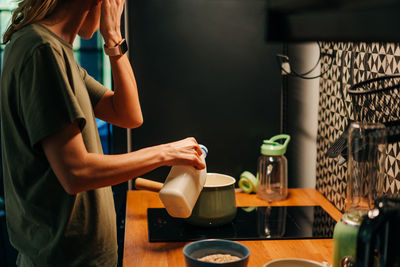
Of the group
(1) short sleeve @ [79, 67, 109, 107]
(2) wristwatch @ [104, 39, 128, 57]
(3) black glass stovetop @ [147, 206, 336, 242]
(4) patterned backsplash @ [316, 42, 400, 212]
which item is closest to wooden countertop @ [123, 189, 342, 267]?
(3) black glass stovetop @ [147, 206, 336, 242]

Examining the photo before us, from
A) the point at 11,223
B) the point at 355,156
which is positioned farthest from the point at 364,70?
the point at 11,223

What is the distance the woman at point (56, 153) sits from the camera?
0.98m

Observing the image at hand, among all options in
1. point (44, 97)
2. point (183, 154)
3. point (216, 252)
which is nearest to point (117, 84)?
point (183, 154)

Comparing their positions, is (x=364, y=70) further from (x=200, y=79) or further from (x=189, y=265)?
(x=189, y=265)

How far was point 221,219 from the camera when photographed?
59.0 inches

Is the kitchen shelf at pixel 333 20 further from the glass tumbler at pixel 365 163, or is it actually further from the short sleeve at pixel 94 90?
the short sleeve at pixel 94 90

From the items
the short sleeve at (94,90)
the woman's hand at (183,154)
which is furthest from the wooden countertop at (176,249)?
the short sleeve at (94,90)

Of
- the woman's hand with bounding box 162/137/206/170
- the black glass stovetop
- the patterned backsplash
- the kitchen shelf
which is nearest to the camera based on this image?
the kitchen shelf

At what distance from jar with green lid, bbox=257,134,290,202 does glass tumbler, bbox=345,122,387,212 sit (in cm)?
70

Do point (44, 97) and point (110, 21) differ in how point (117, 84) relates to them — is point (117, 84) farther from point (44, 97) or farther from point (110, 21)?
point (44, 97)

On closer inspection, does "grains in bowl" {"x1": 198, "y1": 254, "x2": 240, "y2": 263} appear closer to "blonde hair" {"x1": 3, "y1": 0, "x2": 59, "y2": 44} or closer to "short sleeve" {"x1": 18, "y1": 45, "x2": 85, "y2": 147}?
"short sleeve" {"x1": 18, "y1": 45, "x2": 85, "y2": 147}

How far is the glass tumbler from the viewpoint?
1.02 meters

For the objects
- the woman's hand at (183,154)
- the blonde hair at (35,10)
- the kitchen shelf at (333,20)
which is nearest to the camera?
the kitchen shelf at (333,20)

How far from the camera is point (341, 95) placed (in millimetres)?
1655
